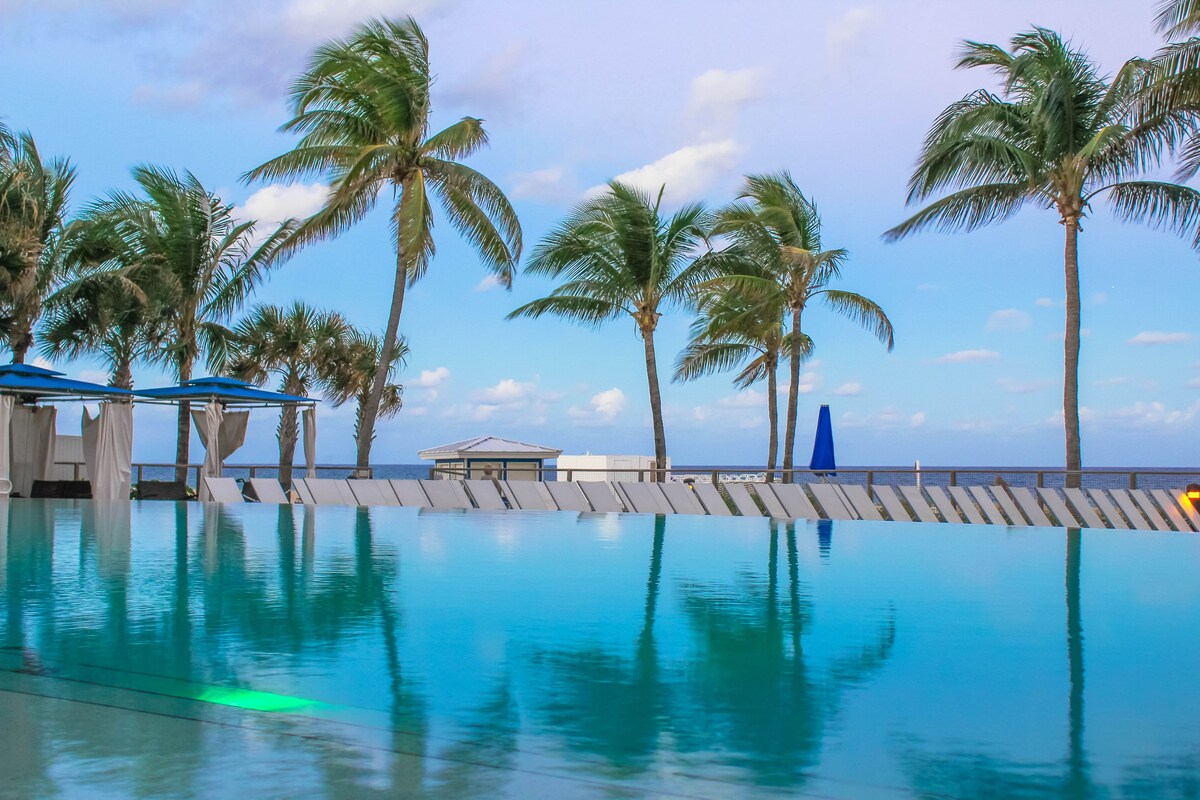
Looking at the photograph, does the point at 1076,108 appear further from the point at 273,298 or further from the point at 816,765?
the point at 273,298

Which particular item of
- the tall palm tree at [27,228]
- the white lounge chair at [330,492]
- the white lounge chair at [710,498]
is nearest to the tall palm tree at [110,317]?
the tall palm tree at [27,228]

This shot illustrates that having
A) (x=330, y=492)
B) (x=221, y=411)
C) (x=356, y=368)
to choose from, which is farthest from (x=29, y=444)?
(x=356, y=368)

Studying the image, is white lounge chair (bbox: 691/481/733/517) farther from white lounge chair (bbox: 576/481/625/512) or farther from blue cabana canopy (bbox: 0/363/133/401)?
blue cabana canopy (bbox: 0/363/133/401)

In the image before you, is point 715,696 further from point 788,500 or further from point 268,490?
point 268,490

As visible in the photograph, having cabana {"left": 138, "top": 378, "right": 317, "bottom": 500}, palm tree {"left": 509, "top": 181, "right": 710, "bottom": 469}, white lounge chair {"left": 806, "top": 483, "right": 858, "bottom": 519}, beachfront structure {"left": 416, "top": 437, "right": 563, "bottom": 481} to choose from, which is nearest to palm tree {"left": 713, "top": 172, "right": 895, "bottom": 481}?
palm tree {"left": 509, "top": 181, "right": 710, "bottom": 469}

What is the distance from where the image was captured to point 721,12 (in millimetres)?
24875

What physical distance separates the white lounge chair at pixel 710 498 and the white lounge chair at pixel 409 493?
13.0 feet

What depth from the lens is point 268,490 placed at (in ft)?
57.3

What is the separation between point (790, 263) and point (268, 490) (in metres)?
10.4

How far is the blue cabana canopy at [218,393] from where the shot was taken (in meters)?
18.2

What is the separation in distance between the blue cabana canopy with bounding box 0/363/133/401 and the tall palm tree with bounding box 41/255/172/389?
370 centimetres

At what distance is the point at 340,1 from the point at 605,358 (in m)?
15.4

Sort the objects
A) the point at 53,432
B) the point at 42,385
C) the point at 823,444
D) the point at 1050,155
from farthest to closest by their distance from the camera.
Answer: the point at 823,444 < the point at 53,432 < the point at 1050,155 < the point at 42,385

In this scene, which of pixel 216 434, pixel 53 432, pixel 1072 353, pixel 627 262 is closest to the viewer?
pixel 1072 353
